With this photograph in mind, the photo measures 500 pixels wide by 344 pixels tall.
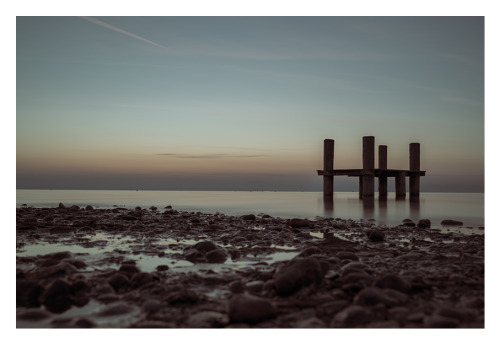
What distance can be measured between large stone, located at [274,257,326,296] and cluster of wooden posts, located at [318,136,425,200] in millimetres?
17244

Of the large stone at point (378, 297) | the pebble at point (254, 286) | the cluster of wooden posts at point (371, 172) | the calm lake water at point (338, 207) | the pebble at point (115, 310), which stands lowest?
the calm lake water at point (338, 207)

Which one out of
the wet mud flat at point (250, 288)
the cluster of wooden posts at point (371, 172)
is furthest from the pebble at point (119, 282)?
the cluster of wooden posts at point (371, 172)

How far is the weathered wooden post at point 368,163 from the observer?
66.6 ft

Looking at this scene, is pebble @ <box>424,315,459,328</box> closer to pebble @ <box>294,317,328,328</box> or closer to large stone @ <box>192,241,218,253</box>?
pebble @ <box>294,317,328,328</box>

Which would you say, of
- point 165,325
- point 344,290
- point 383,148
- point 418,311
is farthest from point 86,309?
point 383,148

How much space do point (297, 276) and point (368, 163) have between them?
1783 centimetres

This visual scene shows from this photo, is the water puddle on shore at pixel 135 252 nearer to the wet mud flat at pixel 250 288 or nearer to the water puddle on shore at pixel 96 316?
the wet mud flat at pixel 250 288

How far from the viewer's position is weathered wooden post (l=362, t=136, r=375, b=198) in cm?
2031

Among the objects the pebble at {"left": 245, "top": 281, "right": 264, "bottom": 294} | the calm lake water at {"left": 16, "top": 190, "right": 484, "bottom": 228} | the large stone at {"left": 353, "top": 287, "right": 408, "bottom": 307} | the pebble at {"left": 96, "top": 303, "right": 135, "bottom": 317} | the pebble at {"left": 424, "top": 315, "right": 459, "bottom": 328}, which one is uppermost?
the large stone at {"left": 353, "top": 287, "right": 408, "bottom": 307}

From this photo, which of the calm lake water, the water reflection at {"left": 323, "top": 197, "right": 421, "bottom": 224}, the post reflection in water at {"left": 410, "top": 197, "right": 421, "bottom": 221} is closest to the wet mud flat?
the calm lake water

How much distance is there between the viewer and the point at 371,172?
20.7 metres

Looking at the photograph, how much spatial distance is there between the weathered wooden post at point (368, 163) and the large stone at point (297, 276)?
17204 millimetres

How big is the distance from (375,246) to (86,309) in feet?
16.3
